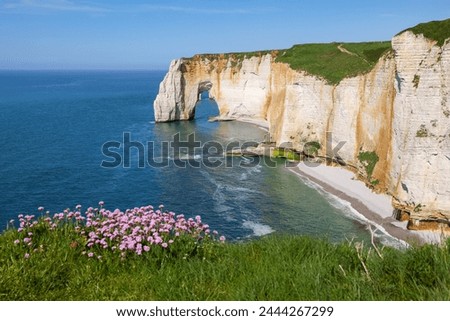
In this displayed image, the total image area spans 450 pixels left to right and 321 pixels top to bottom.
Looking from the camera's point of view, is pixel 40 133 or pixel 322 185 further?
pixel 40 133

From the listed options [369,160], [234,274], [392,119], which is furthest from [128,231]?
[369,160]

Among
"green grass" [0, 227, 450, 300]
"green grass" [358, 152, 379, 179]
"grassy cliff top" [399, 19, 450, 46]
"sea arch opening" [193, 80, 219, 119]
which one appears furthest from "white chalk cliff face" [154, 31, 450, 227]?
"sea arch opening" [193, 80, 219, 119]

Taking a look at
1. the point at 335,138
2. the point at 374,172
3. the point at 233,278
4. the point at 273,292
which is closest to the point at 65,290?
the point at 233,278

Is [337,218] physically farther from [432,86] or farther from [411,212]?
[432,86]

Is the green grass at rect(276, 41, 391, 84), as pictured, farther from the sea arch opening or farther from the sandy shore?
the sea arch opening

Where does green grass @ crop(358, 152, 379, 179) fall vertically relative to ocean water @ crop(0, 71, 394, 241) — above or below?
above
